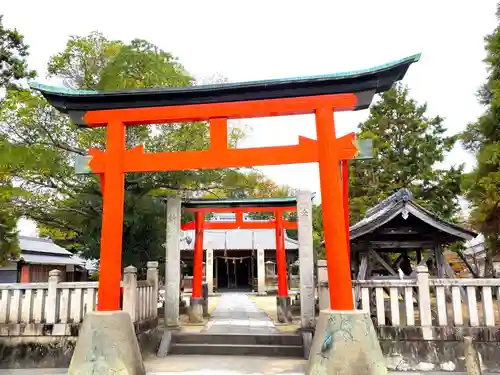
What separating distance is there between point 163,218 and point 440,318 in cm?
826

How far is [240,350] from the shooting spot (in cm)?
912

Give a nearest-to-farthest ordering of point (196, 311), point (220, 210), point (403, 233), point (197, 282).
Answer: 1. point (403, 233)
2. point (196, 311)
3. point (197, 282)
4. point (220, 210)

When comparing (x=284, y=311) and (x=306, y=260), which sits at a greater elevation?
(x=306, y=260)

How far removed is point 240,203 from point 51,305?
638 centimetres

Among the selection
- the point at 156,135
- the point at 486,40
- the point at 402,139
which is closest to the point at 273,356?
the point at 156,135

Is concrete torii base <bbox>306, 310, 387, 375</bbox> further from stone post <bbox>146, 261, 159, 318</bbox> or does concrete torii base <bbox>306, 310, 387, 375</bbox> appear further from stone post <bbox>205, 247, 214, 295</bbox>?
stone post <bbox>205, 247, 214, 295</bbox>

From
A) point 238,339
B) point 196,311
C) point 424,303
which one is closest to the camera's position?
point 424,303

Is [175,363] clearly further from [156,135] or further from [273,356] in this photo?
[156,135]

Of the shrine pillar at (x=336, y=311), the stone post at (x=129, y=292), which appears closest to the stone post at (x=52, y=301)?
the stone post at (x=129, y=292)

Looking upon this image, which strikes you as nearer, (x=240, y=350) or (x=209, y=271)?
(x=240, y=350)

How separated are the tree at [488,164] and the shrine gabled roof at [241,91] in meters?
4.81

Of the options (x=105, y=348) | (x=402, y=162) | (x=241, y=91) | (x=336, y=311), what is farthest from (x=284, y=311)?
(x=402, y=162)

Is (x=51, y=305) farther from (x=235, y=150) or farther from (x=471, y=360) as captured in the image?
(x=471, y=360)

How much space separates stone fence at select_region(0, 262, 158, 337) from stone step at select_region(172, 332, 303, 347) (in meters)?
1.57
